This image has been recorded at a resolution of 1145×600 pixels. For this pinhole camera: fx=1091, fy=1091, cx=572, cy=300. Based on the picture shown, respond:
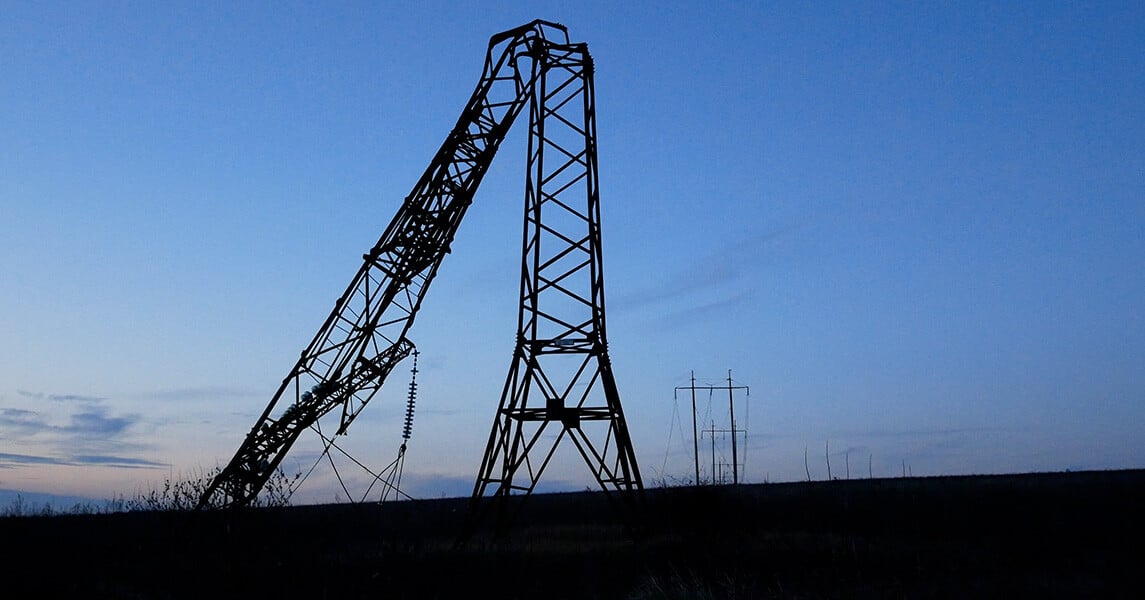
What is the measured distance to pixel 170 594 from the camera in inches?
803

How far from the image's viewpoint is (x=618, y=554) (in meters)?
23.6

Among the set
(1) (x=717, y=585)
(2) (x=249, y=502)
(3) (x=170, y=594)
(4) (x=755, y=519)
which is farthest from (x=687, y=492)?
(3) (x=170, y=594)

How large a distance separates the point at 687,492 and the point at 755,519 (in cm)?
224

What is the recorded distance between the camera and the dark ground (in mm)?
20062

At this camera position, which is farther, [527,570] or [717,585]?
[527,570]

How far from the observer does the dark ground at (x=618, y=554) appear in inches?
790

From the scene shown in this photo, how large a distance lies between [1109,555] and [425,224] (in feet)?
59.1

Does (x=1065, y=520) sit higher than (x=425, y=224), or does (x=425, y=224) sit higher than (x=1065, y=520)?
(x=425, y=224)

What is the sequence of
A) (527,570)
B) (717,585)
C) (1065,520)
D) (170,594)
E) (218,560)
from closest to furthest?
(717,585) < (170,594) < (527,570) < (218,560) < (1065,520)

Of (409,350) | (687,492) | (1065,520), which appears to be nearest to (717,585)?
(687,492)

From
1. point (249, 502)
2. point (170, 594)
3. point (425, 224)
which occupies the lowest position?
point (170, 594)

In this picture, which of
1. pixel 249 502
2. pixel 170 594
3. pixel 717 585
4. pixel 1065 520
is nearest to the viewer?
pixel 717 585

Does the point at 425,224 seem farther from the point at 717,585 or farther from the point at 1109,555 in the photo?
the point at 1109,555

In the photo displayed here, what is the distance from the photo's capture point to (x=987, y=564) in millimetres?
22734
